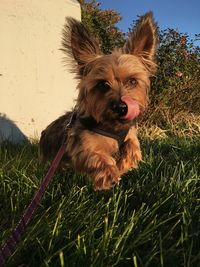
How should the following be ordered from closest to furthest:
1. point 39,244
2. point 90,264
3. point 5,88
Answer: point 90,264
point 39,244
point 5,88

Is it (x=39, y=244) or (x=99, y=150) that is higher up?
(x=99, y=150)

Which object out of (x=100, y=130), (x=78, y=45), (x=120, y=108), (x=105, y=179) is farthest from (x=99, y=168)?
(x=78, y=45)

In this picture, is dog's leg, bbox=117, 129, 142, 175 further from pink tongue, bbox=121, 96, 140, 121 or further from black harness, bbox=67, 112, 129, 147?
pink tongue, bbox=121, 96, 140, 121

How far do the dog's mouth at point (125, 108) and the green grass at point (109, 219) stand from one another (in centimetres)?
57

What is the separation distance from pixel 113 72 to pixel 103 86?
14 centimetres

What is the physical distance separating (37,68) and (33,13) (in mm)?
803

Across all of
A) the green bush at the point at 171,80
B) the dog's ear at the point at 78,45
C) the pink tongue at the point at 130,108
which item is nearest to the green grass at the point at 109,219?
the pink tongue at the point at 130,108

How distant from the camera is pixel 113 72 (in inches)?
136

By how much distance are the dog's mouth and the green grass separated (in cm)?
57

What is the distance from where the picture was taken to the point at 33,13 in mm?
6387

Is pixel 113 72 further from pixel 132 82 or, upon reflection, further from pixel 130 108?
pixel 130 108

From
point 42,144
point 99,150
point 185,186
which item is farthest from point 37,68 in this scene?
point 185,186

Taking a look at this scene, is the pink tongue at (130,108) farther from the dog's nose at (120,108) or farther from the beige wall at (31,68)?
the beige wall at (31,68)

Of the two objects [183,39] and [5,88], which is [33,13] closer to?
[5,88]
